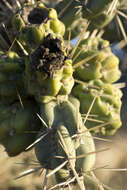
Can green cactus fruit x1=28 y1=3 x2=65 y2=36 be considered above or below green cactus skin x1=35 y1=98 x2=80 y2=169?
above

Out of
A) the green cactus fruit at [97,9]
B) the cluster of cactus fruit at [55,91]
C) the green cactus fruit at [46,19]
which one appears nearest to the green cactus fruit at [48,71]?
the cluster of cactus fruit at [55,91]

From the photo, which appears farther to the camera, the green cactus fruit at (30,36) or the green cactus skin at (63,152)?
the green cactus fruit at (30,36)

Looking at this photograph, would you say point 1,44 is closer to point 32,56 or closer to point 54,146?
point 32,56

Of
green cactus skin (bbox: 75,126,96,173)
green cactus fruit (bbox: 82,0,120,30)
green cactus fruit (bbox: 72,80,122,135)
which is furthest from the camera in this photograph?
green cactus fruit (bbox: 82,0,120,30)

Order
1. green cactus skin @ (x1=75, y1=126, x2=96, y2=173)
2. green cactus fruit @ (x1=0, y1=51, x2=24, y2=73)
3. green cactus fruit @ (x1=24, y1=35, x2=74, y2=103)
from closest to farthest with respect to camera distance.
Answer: green cactus fruit @ (x1=24, y1=35, x2=74, y2=103) → green cactus skin @ (x1=75, y1=126, x2=96, y2=173) → green cactus fruit @ (x1=0, y1=51, x2=24, y2=73)

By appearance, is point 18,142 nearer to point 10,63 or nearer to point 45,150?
point 45,150

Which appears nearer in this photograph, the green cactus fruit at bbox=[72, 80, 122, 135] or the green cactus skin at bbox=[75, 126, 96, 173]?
the green cactus skin at bbox=[75, 126, 96, 173]

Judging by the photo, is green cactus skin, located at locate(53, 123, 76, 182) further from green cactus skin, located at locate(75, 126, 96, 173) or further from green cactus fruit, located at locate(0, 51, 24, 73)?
green cactus fruit, located at locate(0, 51, 24, 73)

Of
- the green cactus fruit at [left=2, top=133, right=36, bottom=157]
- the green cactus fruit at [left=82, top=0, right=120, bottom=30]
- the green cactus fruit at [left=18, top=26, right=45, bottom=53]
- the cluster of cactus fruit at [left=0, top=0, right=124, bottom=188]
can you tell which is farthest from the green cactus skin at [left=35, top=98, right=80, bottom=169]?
the green cactus fruit at [left=82, top=0, right=120, bottom=30]

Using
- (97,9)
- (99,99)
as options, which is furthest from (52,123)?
(97,9)

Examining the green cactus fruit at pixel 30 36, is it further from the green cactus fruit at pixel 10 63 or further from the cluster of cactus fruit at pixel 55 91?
the green cactus fruit at pixel 10 63
